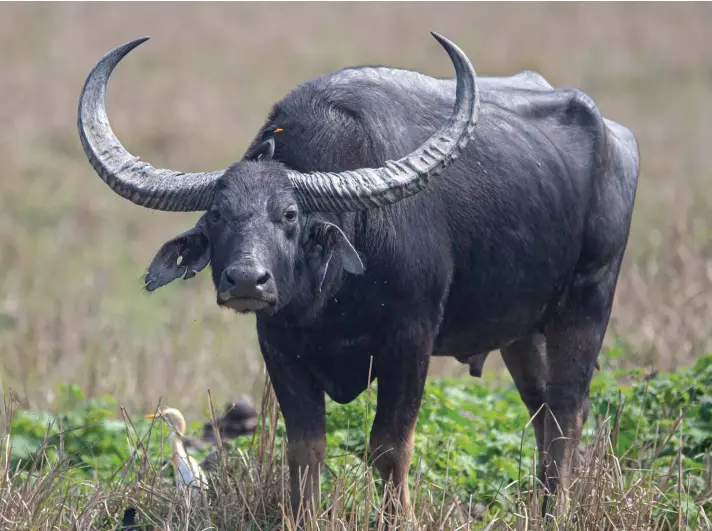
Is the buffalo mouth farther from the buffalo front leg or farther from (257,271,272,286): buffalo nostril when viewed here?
the buffalo front leg

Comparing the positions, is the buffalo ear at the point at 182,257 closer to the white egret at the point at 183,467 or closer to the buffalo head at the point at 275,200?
the buffalo head at the point at 275,200

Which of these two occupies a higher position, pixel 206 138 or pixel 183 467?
pixel 206 138

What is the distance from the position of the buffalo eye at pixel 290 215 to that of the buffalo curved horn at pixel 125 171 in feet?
1.01

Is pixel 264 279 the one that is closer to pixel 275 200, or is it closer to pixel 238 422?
pixel 275 200

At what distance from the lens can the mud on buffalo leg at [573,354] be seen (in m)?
6.40

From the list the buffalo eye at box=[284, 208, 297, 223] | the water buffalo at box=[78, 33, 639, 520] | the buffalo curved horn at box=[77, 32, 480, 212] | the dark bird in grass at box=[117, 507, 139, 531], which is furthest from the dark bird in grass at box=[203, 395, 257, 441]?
the buffalo eye at box=[284, 208, 297, 223]

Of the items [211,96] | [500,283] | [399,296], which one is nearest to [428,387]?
[500,283]

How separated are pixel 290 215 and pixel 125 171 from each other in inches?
28.8

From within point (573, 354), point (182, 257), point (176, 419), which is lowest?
point (176, 419)

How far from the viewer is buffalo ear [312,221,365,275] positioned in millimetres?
5055

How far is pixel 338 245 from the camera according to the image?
5.11 metres

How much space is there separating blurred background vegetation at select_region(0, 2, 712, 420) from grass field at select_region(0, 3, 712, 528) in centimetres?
Result: 3

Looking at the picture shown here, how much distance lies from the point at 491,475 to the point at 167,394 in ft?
10.5

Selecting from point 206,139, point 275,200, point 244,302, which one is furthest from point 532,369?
point 206,139
